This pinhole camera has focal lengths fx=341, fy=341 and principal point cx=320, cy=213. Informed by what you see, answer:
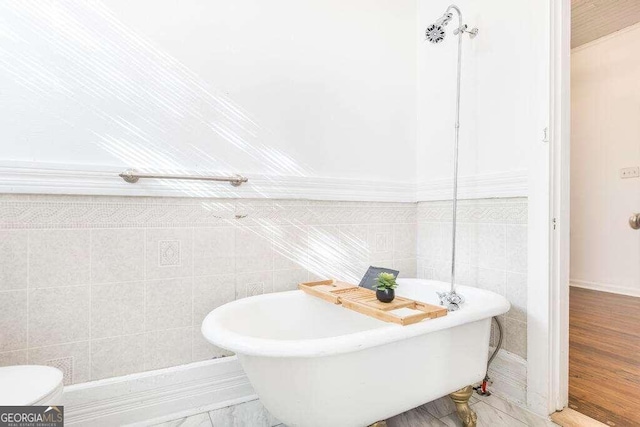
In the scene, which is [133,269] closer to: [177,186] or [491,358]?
[177,186]

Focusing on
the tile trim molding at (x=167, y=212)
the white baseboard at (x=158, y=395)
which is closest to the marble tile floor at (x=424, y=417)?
the white baseboard at (x=158, y=395)

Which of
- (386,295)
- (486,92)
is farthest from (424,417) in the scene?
(486,92)

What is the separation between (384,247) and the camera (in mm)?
2072

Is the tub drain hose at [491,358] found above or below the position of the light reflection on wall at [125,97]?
below

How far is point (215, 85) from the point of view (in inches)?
63.6

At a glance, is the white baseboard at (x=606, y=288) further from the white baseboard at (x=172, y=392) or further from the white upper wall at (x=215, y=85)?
the white upper wall at (x=215, y=85)

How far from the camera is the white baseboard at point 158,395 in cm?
135

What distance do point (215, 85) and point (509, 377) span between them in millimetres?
1961

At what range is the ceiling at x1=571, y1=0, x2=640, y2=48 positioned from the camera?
2958 millimetres

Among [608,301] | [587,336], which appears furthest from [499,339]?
[608,301]

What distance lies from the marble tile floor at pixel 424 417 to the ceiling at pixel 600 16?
10.5 ft

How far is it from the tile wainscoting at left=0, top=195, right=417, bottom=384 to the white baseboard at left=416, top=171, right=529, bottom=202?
0.69 m

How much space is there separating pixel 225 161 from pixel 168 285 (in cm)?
62

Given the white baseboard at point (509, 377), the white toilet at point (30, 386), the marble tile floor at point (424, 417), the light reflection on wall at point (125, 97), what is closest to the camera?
the white toilet at point (30, 386)
